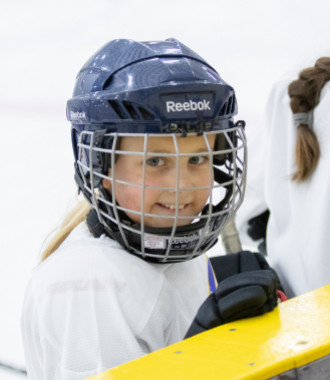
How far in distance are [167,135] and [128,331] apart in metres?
0.32

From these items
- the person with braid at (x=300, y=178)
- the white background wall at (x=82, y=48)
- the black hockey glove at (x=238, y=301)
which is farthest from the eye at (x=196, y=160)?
the white background wall at (x=82, y=48)

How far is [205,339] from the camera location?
0.72 meters

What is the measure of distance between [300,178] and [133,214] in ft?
2.02

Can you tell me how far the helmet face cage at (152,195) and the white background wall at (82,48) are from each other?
171 centimetres

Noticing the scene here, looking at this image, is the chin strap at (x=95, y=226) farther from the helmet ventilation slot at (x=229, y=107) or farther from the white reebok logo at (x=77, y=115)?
the helmet ventilation slot at (x=229, y=107)

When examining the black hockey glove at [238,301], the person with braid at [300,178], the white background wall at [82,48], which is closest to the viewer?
the black hockey glove at [238,301]

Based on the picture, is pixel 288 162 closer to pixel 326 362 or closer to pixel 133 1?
pixel 326 362

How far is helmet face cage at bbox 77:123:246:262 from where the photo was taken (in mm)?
937

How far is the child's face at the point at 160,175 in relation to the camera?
0.95 metres

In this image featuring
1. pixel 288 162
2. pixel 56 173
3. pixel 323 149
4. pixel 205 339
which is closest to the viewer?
pixel 205 339

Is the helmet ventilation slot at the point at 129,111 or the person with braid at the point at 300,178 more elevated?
the helmet ventilation slot at the point at 129,111

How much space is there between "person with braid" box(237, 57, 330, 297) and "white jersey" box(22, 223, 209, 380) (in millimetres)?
503

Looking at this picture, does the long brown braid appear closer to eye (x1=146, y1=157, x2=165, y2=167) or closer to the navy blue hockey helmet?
the navy blue hockey helmet

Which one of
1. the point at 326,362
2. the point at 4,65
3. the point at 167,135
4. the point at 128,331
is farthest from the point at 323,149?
the point at 4,65
